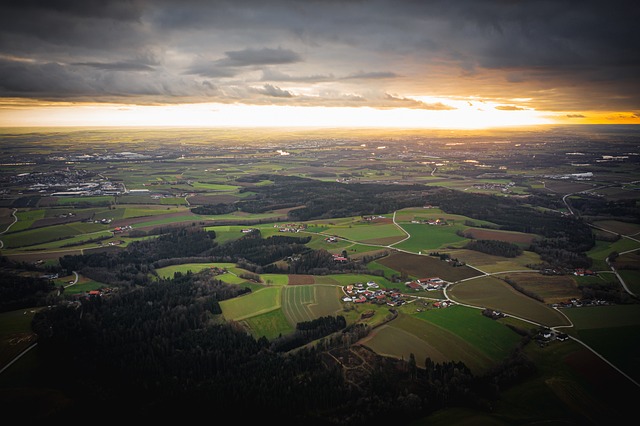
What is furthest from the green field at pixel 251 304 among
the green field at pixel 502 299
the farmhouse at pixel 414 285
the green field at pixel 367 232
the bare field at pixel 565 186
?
the bare field at pixel 565 186

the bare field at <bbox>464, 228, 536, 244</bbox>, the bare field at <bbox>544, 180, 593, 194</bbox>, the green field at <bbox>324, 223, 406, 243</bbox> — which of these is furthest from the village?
the bare field at <bbox>544, 180, 593, 194</bbox>

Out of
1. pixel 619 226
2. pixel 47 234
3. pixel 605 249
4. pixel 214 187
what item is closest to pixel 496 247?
pixel 605 249

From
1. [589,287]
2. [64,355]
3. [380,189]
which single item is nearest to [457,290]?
[589,287]

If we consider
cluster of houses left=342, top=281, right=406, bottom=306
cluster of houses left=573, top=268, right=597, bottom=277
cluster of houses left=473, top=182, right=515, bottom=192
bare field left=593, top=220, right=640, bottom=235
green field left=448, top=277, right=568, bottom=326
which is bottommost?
cluster of houses left=342, top=281, right=406, bottom=306

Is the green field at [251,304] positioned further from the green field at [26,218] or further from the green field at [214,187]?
the green field at [214,187]

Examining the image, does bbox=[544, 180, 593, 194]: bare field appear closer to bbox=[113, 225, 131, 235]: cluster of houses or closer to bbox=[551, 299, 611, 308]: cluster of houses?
bbox=[551, 299, 611, 308]: cluster of houses

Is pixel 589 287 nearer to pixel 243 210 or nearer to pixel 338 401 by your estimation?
pixel 338 401

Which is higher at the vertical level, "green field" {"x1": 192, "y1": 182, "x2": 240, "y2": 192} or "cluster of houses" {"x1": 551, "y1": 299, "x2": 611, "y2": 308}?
"green field" {"x1": 192, "y1": 182, "x2": 240, "y2": 192}

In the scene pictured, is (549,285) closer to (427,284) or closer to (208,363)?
(427,284)
